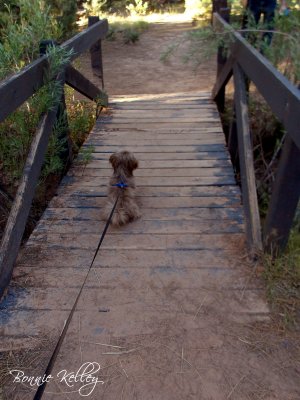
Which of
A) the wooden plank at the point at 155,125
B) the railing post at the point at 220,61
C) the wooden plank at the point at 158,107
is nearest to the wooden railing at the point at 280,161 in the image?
the wooden plank at the point at 155,125

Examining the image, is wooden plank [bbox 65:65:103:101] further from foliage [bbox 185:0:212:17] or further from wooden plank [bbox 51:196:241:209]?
foliage [bbox 185:0:212:17]

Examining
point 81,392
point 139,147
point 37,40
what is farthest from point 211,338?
point 37,40

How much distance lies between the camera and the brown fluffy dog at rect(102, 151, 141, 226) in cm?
338

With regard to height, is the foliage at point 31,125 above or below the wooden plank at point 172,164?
above

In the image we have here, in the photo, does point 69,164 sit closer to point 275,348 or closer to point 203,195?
point 203,195

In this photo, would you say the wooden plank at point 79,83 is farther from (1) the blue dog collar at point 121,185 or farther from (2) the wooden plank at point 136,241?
(2) the wooden plank at point 136,241

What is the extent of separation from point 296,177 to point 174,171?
6.87ft

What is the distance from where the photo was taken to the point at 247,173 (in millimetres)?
3357

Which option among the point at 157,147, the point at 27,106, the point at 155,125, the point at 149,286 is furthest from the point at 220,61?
the point at 149,286

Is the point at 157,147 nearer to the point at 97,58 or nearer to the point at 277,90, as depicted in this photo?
the point at 277,90

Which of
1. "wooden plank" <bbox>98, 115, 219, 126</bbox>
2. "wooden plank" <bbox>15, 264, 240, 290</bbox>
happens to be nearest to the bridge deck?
"wooden plank" <bbox>15, 264, 240, 290</bbox>
